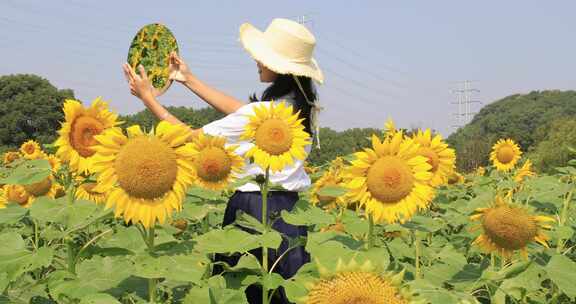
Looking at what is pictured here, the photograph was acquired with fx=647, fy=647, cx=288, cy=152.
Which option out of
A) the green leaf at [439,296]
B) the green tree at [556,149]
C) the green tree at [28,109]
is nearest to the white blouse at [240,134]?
the green leaf at [439,296]

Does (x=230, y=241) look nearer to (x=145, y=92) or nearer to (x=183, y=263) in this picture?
(x=183, y=263)

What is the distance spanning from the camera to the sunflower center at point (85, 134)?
241 centimetres

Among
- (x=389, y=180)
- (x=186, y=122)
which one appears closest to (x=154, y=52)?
(x=389, y=180)

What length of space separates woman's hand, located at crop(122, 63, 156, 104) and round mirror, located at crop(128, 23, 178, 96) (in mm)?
84

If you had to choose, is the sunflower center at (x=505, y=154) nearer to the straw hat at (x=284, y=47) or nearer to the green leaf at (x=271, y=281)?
the straw hat at (x=284, y=47)

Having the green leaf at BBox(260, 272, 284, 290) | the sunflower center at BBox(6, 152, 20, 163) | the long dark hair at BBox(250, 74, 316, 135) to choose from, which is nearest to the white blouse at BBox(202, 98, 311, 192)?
the long dark hair at BBox(250, 74, 316, 135)

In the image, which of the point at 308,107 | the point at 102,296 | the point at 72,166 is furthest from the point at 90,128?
the point at 308,107

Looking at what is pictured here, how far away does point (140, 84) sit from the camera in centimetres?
303

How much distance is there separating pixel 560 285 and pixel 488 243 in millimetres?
473

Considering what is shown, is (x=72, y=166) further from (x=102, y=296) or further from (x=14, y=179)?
(x=102, y=296)

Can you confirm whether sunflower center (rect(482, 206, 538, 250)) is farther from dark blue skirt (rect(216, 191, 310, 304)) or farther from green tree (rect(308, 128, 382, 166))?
green tree (rect(308, 128, 382, 166))

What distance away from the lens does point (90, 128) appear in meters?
2.43

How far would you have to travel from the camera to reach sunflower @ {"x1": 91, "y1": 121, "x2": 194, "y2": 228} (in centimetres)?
198

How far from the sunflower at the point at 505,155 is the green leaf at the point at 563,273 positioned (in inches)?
251
